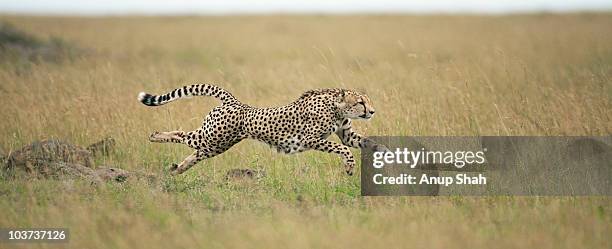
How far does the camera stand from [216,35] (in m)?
25.7

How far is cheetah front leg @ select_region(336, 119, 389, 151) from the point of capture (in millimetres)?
7559

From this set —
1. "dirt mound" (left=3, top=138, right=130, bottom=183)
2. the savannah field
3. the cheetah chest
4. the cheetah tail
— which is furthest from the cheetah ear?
"dirt mound" (left=3, top=138, right=130, bottom=183)

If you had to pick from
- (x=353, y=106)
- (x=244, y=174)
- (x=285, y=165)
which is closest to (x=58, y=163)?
(x=244, y=174)

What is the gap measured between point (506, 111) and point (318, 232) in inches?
169

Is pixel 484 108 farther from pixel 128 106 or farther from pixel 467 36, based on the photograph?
pixel 467 36

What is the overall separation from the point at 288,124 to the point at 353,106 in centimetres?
54

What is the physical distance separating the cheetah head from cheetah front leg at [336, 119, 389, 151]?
0.19 meters

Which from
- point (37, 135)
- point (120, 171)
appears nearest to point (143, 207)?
point (120, 171)

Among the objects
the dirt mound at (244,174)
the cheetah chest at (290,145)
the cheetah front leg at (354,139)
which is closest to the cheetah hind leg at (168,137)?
the dirt mound at (244,174)

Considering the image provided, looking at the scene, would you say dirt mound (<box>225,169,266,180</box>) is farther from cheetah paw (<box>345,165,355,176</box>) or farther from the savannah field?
cheetah paw (<box>345,165,355,176</box>)

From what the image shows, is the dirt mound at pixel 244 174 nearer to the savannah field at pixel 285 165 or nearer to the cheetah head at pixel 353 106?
the savannah field at pixel 285 165

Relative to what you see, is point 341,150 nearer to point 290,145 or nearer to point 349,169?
point 349,169

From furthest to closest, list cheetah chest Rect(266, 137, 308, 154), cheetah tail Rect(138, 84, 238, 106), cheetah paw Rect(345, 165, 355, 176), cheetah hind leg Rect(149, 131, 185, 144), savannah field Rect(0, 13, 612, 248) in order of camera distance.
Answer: cheetah hind leg Rect(149, 131, 185, 144) < cheetah tail Rect(138, 84, 238, 106) < cheetah chest Rect(266, 137, 308, 154) < cheetah paw Rect(345, 165, 355, 176) < savannah field Rect(0, 13, 612, 248)

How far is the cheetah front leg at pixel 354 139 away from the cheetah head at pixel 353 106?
0.19 metres
